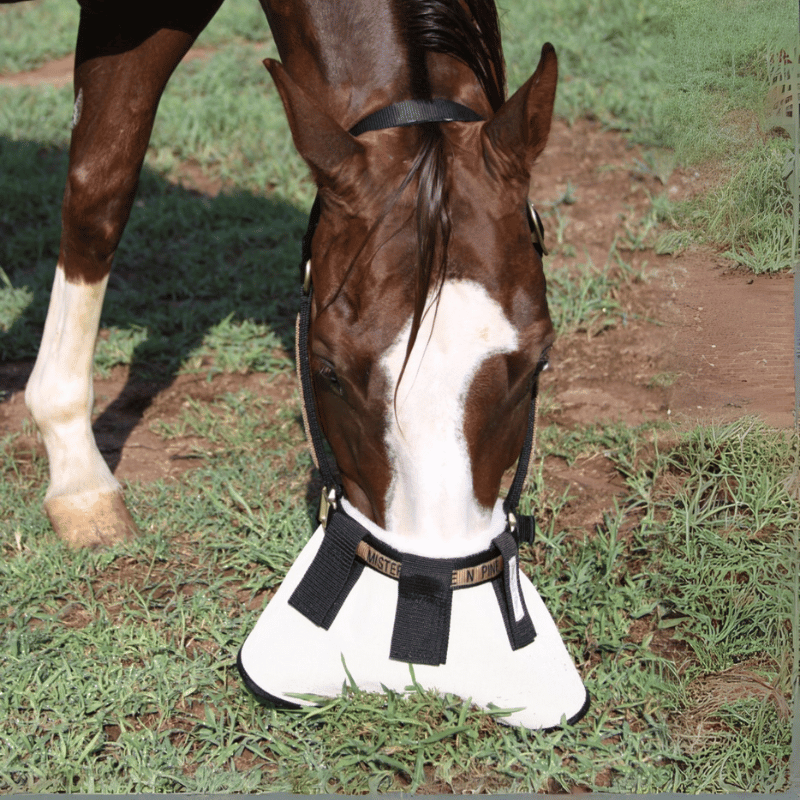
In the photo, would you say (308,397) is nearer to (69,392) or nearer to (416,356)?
(416,356)

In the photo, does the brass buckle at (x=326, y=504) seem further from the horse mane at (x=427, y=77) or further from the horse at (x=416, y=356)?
the horse mane at (x=427, y=77)

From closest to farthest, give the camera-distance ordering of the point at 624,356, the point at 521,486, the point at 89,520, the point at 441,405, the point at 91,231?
the point at 441,405 → the point at 521,486 → the point at 89,520 → the point at 91,231 → the point at 624,356

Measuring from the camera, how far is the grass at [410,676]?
189 cm

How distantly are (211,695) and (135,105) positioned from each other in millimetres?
1803

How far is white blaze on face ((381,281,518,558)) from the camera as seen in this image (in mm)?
1625

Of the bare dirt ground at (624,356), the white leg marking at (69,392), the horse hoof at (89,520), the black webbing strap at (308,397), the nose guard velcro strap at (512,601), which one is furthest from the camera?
the white leg marking at (69,392)

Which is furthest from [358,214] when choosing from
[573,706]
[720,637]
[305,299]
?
[720,637]

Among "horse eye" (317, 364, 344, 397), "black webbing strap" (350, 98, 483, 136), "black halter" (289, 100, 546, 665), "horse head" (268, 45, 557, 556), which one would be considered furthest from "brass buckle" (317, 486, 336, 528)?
"black webbing strap" (350, 98, 483, 136)

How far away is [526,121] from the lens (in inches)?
67.7

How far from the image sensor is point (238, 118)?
5.57 metres

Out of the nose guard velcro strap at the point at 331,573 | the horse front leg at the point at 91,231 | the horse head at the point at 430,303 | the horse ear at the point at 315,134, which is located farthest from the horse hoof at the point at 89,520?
the horse ear at the point at 315,134

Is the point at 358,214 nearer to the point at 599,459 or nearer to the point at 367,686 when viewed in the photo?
the point at 367,686

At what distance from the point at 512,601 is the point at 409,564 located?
0.26m

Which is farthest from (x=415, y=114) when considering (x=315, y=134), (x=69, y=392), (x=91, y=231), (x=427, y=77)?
(x=69, y=392)
